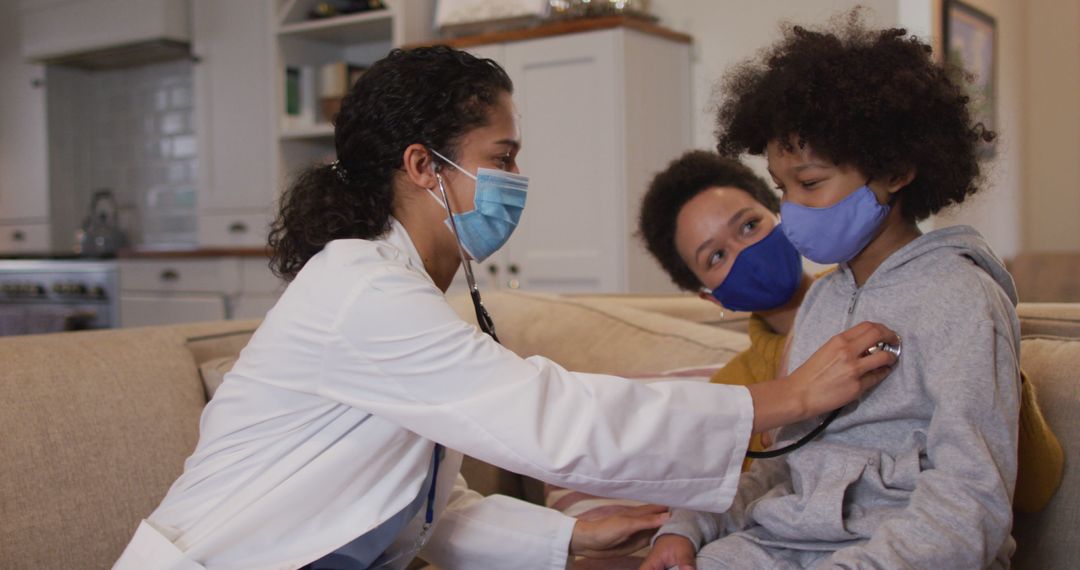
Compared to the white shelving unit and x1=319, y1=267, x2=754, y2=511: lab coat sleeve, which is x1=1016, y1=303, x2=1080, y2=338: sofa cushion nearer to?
x1=319, y1=267, x2=754, y2=511: lab coat sleeve

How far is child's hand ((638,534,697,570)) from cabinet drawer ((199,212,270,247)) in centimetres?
380

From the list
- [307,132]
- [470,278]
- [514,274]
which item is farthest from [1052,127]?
[470,278]

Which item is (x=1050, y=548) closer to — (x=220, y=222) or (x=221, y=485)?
(x=221, y=485)

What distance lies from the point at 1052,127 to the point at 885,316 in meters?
4.43

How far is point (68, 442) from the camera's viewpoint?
52.9 inches

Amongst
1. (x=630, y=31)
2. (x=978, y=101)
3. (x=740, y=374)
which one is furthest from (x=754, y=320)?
(x=630, y=31)

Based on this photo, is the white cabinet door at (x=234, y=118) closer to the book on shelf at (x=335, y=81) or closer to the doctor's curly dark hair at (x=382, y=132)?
the book on shelf at (x=335, y=81)

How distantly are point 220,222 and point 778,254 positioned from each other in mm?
3940

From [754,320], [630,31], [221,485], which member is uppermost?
[630,31]

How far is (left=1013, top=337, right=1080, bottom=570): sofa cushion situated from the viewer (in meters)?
1.19

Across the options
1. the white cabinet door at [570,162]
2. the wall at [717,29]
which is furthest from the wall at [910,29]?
the white cabinet door at [570,162]

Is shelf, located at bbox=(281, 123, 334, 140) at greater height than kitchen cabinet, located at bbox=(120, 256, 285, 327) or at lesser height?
greater

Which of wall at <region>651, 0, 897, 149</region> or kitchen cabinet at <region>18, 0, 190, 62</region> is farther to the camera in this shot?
kitchen cabinet at <region>18, 0, 190, 62</region>

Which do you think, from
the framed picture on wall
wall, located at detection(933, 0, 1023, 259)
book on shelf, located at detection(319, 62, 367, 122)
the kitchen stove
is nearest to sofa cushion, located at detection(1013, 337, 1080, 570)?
the framed picture on wall
